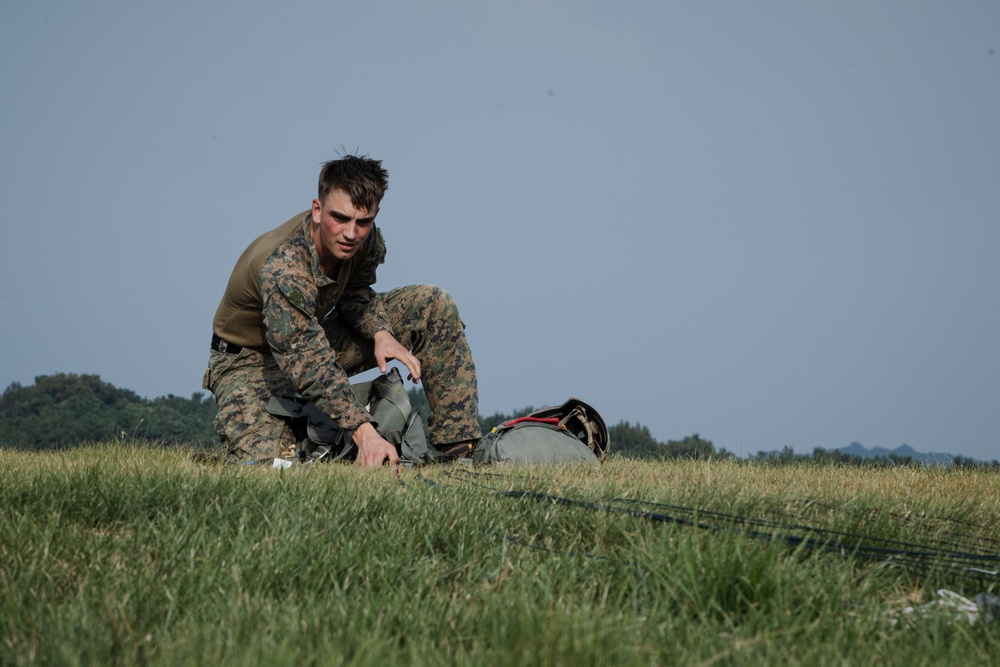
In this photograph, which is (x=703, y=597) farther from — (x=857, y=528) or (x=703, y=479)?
(x=703, y=479)

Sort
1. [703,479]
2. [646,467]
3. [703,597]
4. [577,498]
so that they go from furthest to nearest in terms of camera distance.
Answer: [646,467] → [703,479] → [577,498] → [703,597]

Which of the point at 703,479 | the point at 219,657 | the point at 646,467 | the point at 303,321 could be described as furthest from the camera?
the point at 646,467

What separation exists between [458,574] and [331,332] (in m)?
4.41

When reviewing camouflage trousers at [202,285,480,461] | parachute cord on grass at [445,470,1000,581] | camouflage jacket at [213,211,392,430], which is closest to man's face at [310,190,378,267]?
camouflage jacket at [213,211,392,430]

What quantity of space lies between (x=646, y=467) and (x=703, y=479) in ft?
3.76

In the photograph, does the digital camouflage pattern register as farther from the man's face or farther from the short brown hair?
the short brown hair

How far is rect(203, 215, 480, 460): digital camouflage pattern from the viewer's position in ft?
18.5

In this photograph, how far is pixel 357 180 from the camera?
582cm

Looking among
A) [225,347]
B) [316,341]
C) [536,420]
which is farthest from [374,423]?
[225,347]

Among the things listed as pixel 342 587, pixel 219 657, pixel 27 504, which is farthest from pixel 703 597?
pixel 27 504

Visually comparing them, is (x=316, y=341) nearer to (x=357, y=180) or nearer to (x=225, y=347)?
(x=357, y=180)

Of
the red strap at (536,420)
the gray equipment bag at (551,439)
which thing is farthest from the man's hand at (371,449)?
the red strap at (536,420)

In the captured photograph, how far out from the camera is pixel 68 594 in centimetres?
255

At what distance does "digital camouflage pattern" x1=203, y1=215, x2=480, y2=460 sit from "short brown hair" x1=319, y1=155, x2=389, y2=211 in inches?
16.2
